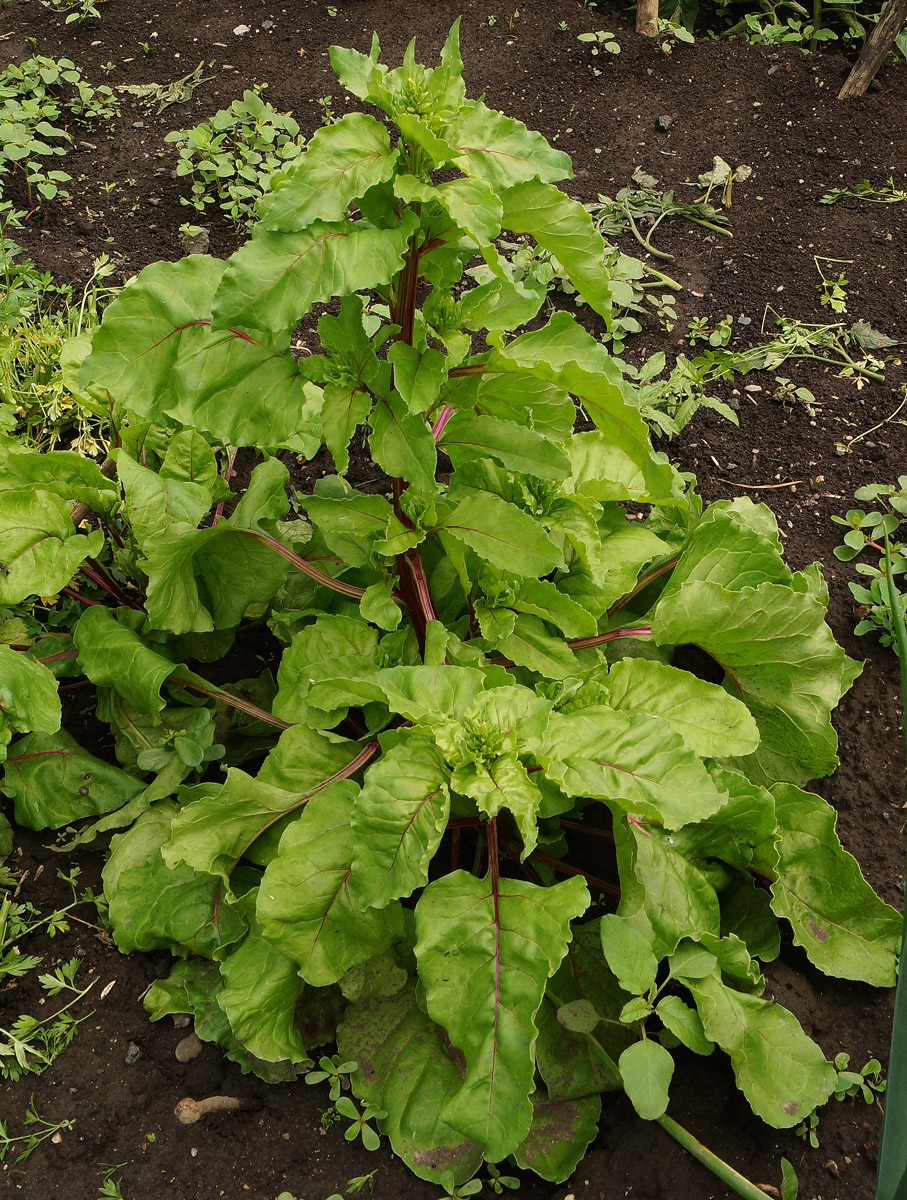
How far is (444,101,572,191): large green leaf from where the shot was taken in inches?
62.5

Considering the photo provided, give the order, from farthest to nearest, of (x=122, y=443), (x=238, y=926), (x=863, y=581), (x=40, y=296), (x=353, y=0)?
(x=353, y=0) < (x=40, y=296) < (x=863, y=581) < (x=122, y=443) < (x=238, y=926)

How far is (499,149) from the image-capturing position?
63.7 inches

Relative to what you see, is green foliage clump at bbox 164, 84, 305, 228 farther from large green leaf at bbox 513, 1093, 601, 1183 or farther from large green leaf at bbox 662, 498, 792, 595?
large green leaf at bbox 513, 1093, 601, 1183

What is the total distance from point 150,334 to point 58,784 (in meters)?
1.10

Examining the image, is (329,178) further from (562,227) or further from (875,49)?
(875,49)

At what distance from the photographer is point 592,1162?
190 centimetres

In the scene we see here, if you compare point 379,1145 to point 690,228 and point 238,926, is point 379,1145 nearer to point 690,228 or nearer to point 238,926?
point 238,926

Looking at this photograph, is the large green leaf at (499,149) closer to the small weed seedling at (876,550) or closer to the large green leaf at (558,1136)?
the small weed seedling at (876,550)

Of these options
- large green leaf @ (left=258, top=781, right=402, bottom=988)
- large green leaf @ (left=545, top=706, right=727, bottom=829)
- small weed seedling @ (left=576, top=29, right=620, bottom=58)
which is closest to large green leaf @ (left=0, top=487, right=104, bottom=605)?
large green leaf @ (left=258, top=781, right=402, bottom=988)

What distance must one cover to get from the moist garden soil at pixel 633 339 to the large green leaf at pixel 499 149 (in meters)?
1.48

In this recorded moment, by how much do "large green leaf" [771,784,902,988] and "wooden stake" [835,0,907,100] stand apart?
11.3 ft

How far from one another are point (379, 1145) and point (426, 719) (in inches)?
35.2

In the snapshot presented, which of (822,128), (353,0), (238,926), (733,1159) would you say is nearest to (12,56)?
(353,0)

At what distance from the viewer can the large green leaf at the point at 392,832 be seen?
65.7 inches
